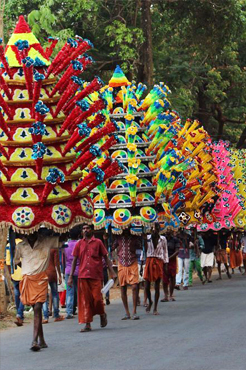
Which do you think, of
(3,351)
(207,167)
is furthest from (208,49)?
(3,351)

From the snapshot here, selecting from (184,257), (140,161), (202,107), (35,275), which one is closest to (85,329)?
(35,275)

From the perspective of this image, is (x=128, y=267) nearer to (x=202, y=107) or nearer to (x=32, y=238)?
(x=32, y=238)

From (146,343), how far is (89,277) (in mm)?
2315

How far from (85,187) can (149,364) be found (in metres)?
3.92

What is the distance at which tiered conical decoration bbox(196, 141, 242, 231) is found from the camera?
28.6 metres

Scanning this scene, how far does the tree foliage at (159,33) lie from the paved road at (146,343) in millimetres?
10689

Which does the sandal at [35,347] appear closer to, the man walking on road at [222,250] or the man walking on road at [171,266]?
the man walking on road at [171,266]

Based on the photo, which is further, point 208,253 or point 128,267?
point 208,253

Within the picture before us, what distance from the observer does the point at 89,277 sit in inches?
570

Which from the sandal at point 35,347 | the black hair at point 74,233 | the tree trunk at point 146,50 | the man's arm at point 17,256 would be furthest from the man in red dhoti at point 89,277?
the tree trunk at point 146,50

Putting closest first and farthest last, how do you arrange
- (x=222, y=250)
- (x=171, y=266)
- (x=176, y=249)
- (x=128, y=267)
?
(x=128, y=267) < (x=171, y=266) < (x=176, y=249) < (x=222, y=250)

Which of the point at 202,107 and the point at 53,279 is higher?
the point at 202,107

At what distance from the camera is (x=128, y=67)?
29.9 m

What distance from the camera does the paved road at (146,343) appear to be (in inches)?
420
